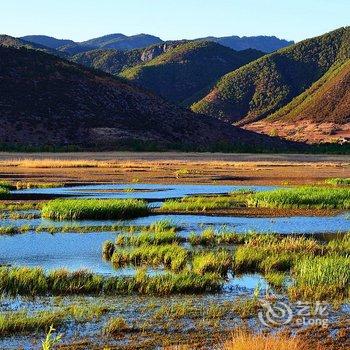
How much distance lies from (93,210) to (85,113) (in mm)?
98303

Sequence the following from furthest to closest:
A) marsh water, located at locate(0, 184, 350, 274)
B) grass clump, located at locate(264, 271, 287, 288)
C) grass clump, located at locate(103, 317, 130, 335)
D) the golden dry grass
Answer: marsh water, located at locate(0, 184, 350, 274) → grass clump, located at locate(264, 271, 287, 288) → grass clump, located at locate(103, 317, 130, 335) → the golden dry grass

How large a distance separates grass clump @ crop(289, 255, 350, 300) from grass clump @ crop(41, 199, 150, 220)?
52.0 ft

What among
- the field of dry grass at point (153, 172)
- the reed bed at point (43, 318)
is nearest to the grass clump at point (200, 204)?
the field of dry grass at point (153, 172)

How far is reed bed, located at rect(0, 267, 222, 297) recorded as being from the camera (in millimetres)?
17734

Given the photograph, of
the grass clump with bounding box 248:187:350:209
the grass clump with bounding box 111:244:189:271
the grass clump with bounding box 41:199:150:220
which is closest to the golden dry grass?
the grass clump with bounding box 111:244:189:271

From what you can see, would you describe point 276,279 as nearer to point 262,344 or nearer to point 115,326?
point 115,326

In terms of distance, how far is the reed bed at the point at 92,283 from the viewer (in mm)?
17734

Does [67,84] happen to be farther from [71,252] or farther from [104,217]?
[71,252]

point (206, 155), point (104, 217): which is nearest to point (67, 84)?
point (206, 155)

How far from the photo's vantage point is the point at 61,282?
59.4 ft

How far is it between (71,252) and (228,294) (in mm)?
7576

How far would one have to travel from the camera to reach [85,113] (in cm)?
13050

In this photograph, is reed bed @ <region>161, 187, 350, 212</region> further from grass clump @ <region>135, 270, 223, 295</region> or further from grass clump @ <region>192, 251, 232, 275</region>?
grass clump @ <region>135, 270, 223, 295</region>

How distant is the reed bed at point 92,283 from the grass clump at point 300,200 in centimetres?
2091
